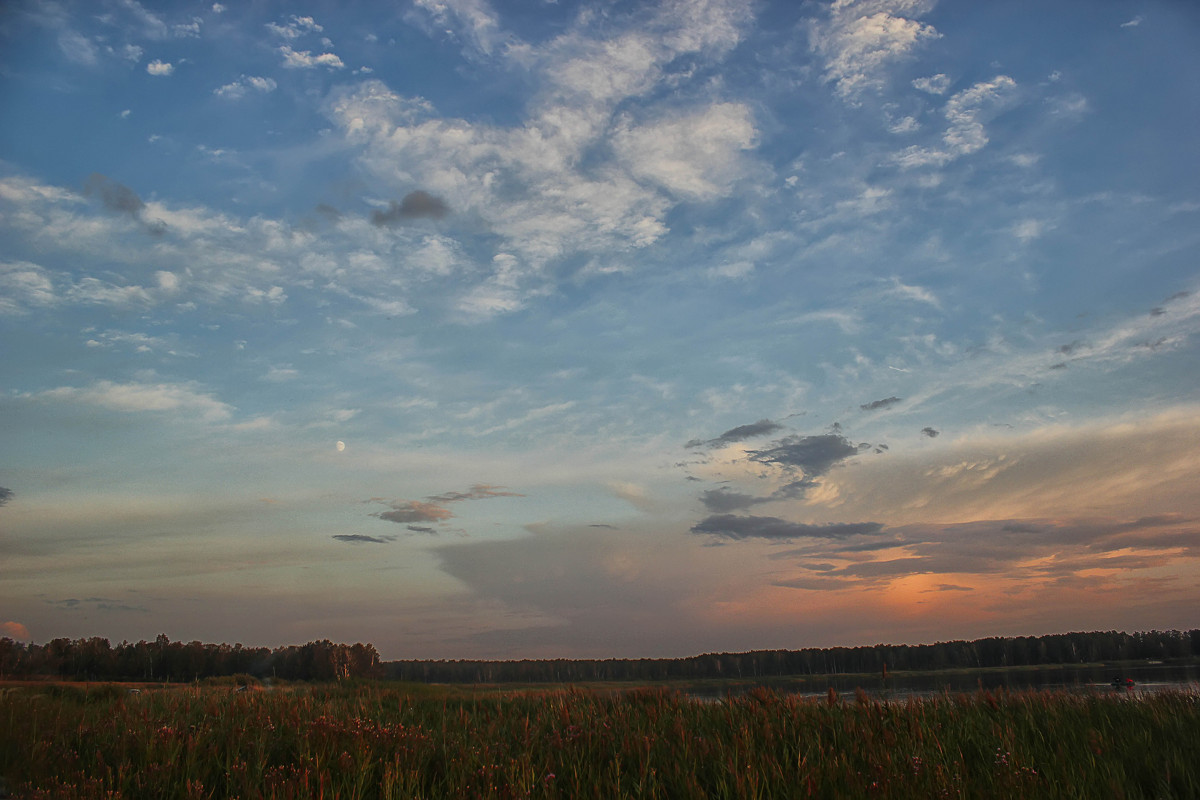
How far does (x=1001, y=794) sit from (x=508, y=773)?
525 cm

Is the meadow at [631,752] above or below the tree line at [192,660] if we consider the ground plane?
above

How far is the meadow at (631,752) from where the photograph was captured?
7398 millimetres

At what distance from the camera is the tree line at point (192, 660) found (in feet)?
285

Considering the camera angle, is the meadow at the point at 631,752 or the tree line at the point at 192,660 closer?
the meadow at the point at 631,752

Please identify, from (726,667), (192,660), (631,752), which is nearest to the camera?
(631,752)

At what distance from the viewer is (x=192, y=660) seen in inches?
4094

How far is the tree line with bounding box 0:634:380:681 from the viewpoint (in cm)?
8688

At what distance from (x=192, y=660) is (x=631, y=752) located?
4701 inches

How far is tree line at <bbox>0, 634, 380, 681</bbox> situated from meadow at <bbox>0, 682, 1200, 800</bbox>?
237 ft

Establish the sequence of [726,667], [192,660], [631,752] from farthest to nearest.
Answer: [726,667] < [192,660] < [631,752]

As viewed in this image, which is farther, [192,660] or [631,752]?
[192,660]

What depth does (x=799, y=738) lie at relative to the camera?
9.45m

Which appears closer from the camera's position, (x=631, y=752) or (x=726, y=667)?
(x=631, y=752)

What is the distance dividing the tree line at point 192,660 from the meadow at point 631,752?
72.1 m
